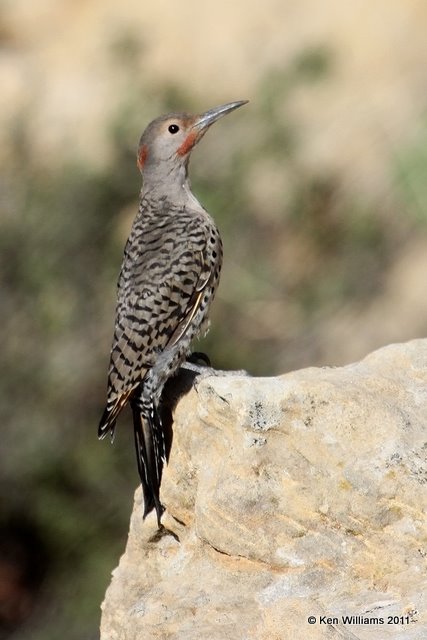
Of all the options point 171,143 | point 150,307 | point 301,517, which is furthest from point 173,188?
point 301,517

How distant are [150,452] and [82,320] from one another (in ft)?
22.7

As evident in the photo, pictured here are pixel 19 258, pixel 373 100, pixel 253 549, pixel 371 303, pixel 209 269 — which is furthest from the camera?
pixel 373 100

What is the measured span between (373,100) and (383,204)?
3.19 metres

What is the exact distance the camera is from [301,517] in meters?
4.34

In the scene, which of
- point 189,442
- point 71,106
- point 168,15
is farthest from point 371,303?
point 189,442

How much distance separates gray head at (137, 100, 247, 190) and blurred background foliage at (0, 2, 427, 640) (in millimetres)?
4796

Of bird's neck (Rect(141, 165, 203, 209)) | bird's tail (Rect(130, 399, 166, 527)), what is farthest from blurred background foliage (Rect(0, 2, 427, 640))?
bird's tail (Rect(130, 399, 166, 527))

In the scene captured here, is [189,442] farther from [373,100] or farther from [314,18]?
→ [314,18]

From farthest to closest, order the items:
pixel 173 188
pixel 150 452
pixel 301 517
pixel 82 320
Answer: pixel 82 320 → pixel 173 188 → pixel 150 452 → pixel 301 517

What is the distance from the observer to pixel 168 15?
794 inches

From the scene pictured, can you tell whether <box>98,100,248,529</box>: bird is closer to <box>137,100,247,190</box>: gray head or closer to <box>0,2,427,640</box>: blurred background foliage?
<box>137,100,247,190</box>: gray head

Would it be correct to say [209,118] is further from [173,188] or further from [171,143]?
[173,188]

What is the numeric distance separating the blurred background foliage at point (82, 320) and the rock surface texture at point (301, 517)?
6.72 m

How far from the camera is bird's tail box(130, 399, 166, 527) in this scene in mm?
5043
